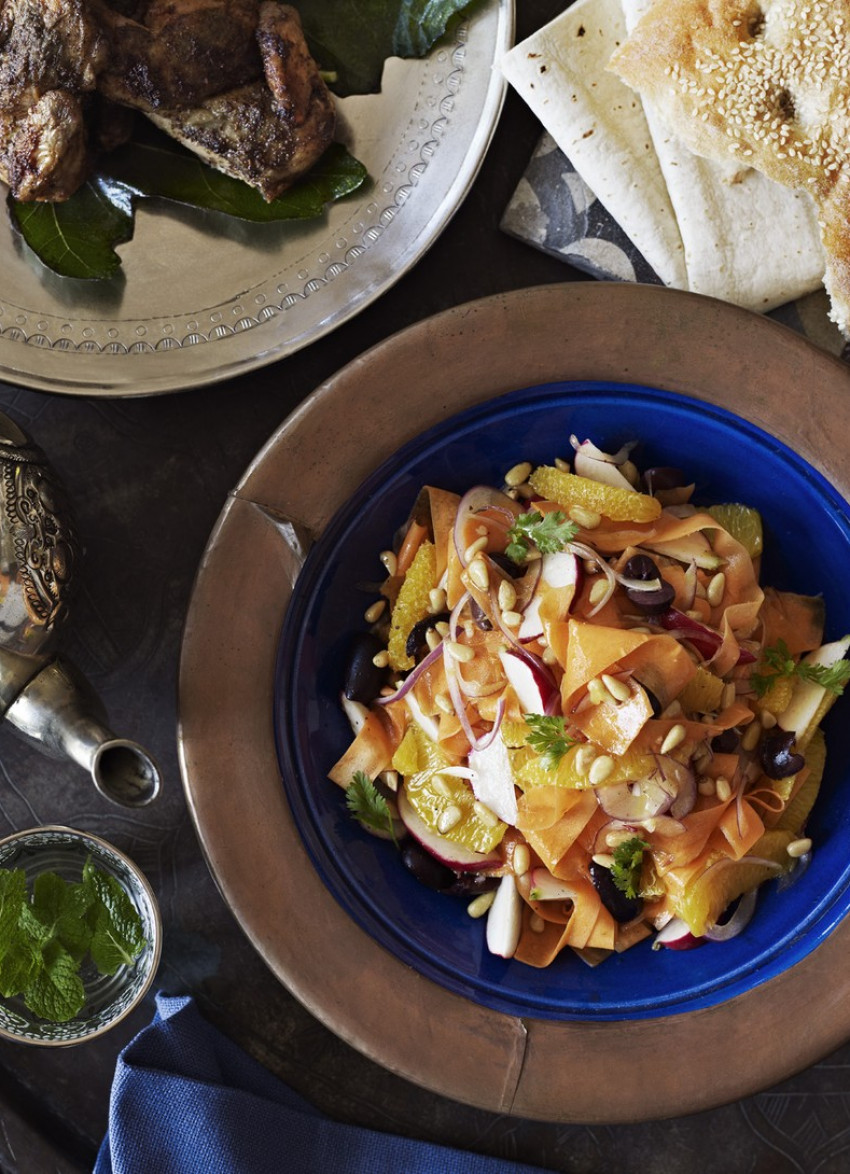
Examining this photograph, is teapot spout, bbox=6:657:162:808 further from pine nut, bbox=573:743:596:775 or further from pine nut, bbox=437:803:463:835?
pine nut, bbox=573:743:596:775

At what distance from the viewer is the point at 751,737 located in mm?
2289

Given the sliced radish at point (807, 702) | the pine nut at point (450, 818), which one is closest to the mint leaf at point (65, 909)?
the pine nut at point (450, 818)

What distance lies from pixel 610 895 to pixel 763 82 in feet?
6.00

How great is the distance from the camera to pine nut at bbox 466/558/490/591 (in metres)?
2.20

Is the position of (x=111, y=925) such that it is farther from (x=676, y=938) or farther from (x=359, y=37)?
(x=359, y=37)

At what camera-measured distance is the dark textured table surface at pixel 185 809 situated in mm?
2703

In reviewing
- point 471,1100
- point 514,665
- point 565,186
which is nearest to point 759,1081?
point 471,1100

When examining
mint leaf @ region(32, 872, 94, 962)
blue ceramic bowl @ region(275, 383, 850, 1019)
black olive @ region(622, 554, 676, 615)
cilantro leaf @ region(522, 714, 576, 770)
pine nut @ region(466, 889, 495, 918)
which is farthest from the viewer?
mint leaf @ region(32, 872, 94, 962)

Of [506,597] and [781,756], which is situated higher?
[506,597]

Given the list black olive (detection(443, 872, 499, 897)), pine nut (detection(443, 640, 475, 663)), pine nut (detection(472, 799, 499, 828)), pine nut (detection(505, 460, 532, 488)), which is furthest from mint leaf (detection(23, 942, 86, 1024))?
pine nut (detection(505, 460, 532, 488))

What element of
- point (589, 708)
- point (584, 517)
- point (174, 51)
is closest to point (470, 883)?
point (589, 708)

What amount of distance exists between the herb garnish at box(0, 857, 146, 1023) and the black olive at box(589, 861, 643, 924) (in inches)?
45.4

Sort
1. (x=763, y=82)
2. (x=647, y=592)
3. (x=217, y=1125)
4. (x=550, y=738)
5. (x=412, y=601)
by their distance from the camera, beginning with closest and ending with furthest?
1. (x=550, y=738)
2. (x=647, y=592)
3. (x=763, y=82)
4. (x=412, y=601)
5. (x=217, y=1125)

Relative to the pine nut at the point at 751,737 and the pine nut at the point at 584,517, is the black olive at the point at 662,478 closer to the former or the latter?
the pine nut at the point at 584,517
